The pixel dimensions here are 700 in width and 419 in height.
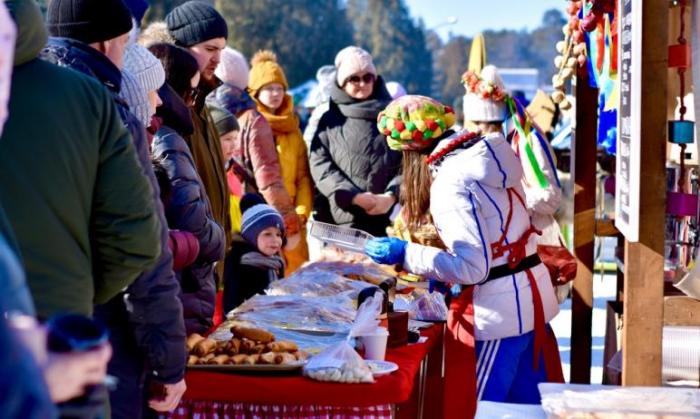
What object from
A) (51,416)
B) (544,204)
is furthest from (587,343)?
(51,416)

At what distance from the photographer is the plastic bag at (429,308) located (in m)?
4.31

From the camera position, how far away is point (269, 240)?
4.85m

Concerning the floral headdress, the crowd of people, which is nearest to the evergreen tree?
the crowd of people

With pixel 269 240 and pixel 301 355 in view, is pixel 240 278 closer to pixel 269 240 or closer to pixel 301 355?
pixel 269 240

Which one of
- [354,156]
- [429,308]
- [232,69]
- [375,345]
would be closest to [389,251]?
[429,308]

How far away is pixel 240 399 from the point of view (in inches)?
120

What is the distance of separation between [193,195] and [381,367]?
86cm

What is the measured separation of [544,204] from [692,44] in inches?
99.0

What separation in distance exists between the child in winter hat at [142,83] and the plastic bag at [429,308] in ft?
4.59

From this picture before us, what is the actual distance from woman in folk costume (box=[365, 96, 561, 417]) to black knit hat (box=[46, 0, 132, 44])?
152 cm

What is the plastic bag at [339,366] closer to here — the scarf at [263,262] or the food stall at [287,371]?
the food stall at [287,371]

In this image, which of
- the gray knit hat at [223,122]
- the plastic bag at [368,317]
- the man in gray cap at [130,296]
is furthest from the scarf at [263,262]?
the man in gray cap at [130,296]

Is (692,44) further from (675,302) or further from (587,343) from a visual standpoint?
(587,343)

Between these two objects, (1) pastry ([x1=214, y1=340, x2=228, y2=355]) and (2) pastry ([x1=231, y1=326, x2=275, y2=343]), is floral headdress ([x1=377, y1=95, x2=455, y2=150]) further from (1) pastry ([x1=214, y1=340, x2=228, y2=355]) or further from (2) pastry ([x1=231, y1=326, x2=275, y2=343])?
(1) pastry ([x1=214, y1=340, x2=228, y2=355])
